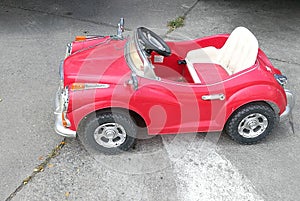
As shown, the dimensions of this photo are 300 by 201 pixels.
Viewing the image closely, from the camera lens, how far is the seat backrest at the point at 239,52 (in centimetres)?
390

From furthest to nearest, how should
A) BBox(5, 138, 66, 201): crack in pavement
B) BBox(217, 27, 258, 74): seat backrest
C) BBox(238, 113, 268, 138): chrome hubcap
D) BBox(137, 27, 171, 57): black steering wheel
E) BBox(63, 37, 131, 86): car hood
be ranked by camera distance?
BBox(217, 27, 258, 74): seat backrest, BBox(238, 113, 268, 138): chrome hubcap, BBox(137, 27, 171, 57): black steering wheel, BBox(63, 37, 131, 86): car hood, BBox(5, 138, 66, 201): crack in pavement

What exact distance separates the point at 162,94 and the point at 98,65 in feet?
2.36

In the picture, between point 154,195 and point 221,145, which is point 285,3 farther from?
point 154,195

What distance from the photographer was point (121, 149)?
12.3ft

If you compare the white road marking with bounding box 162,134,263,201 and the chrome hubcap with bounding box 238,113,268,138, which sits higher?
the chrome hubcap with bounding box 238,113,268,138

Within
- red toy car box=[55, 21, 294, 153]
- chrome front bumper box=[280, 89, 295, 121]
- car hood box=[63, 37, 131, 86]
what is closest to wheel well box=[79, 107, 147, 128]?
red toy car box=[55, 21, 294, 153]

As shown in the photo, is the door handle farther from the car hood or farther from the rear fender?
the car hood

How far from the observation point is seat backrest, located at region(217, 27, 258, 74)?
3.90 metres

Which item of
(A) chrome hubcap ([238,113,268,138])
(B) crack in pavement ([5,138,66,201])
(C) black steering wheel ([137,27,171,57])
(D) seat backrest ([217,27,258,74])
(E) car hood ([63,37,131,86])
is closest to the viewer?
(B) crack in pavement ([5,138,66,201])

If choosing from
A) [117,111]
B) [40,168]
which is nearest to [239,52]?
[117,111]

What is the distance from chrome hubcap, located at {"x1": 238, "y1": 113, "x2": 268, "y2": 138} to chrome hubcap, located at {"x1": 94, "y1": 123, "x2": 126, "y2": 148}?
1248 mm

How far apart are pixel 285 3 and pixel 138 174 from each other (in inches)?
222

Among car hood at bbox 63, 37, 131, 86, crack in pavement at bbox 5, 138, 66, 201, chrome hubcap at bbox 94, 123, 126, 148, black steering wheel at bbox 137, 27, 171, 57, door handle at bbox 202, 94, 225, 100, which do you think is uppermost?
black steering wheel at bbox 137, 27, 171, 57

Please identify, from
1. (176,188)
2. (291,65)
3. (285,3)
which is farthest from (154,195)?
(285,3)
